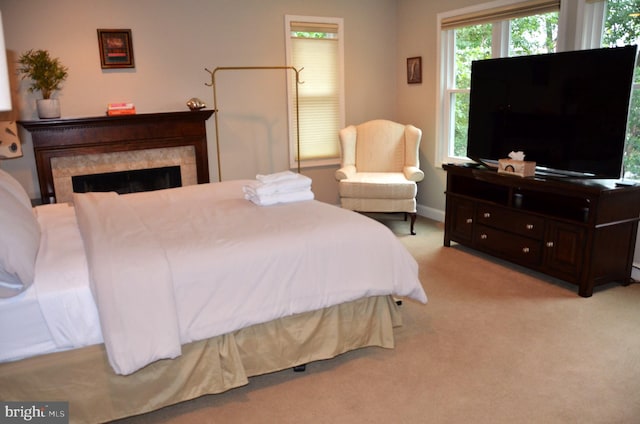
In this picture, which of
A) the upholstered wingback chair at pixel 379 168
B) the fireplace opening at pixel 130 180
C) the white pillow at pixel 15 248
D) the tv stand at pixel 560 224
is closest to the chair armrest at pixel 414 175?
the upholstered wingback chair at pixel 379 168

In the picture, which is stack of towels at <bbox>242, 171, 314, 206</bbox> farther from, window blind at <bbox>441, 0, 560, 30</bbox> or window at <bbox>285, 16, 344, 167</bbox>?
window blind at <bbox>441, 0, 560, 30</bbox>

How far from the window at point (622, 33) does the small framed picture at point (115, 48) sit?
3.82 meters

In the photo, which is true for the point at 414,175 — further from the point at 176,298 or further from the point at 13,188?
the point at 13,188

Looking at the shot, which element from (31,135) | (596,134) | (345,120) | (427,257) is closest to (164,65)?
(31,135)

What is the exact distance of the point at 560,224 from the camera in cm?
356

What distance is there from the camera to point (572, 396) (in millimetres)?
2381

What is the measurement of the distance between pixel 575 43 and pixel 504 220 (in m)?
1.45

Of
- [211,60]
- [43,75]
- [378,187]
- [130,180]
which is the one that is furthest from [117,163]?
[378,187]

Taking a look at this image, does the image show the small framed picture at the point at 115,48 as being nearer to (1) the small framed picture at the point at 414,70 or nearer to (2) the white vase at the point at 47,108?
(2) the white vase at the point at 47,108

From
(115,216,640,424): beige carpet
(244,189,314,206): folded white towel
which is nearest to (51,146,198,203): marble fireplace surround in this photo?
(244,189,314,206): folded white towel

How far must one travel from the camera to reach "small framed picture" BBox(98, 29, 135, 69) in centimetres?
461

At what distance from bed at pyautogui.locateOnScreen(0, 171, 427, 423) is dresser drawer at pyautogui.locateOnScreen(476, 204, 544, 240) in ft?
4.70

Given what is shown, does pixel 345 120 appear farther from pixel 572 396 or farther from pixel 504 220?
pixel 572 396

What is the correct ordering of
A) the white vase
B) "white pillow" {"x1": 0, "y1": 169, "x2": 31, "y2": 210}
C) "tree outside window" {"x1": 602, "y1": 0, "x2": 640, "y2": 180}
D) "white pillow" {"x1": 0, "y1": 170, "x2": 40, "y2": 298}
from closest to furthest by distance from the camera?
"white pillow" {"x1": 0, "y1": 170, "x2": 40, "y2": 298}, "white pillow" {"x1": 0, "y1": 169, "x2": 31, "y2": 210}, "tree outside window" {"x1": 602, "y1": 0, "x2": 640, "y2": 180}, the white vase
